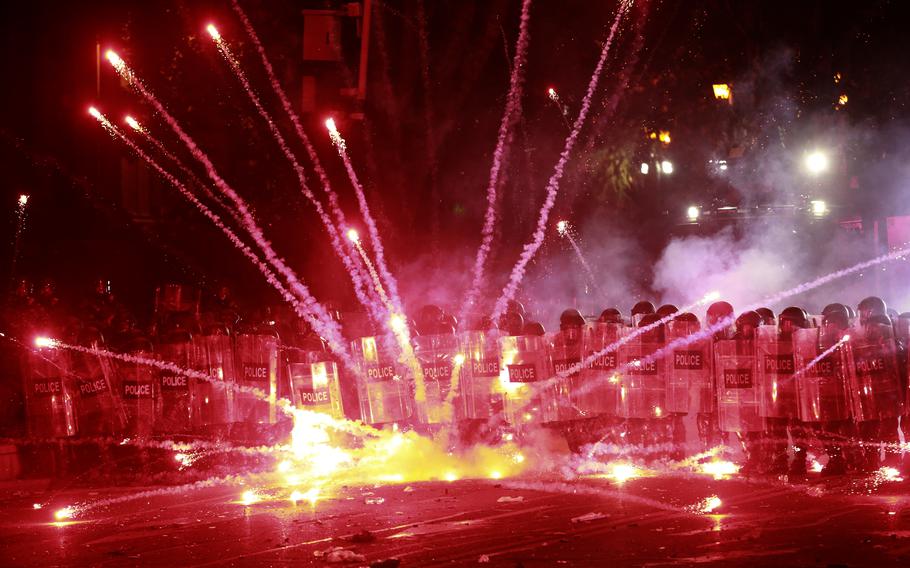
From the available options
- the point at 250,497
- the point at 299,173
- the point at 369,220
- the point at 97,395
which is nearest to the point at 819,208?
the point at 369,220

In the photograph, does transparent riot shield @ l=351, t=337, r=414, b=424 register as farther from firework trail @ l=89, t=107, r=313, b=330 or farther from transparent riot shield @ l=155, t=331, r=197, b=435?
firework trail @ l=89, t=107, r=313, b=330

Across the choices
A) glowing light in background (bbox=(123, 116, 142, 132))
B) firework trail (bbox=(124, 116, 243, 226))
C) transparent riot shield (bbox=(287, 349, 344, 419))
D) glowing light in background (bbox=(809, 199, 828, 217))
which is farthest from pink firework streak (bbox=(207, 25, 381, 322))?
glowing light in background (bbox=(809, 199, 828, 217))

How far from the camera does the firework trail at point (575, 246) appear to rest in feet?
71.7

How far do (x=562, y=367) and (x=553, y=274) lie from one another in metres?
10.5

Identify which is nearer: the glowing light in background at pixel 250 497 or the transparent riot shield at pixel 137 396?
the glowing light in background at pixel 250 497

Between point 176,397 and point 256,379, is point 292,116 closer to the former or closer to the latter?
point 256,379

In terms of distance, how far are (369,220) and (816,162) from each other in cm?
1391

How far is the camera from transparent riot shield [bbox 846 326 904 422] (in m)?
9.87

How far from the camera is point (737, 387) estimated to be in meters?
10.5

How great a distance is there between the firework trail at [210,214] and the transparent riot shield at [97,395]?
5506 mm

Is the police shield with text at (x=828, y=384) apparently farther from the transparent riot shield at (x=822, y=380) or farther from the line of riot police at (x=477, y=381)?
the line of riot police at (x=477, y=381)

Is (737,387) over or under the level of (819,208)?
under

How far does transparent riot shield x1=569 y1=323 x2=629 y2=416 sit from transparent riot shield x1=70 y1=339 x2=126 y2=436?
5.51 m

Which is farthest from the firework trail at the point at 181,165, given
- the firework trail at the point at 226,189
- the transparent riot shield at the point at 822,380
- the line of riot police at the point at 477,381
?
the transparent riot shield at the point at 822,380
